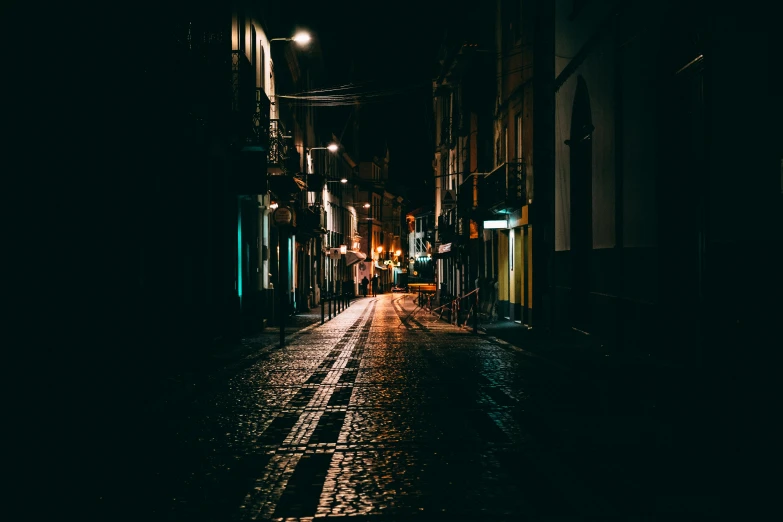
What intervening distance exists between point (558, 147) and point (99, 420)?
16.9 m

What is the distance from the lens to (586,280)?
21.4 metres

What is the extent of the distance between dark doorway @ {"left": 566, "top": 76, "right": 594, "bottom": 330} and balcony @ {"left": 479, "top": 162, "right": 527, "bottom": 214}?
199 inches

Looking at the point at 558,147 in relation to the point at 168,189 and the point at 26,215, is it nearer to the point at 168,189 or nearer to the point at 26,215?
the point at 168,189

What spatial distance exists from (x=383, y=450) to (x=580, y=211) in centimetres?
1524

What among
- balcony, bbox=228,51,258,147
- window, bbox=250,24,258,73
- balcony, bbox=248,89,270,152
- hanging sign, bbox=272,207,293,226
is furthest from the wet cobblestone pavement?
window, bbox=250,24,258,73

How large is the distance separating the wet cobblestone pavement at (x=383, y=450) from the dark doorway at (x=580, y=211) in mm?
8191

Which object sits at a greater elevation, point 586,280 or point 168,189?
point 168,189

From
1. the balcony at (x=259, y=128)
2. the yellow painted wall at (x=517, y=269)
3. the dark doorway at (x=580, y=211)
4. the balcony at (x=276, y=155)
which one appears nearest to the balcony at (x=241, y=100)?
the balcony at (x=259, y=128)

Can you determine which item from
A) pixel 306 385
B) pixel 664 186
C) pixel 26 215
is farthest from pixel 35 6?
pixel 664 186

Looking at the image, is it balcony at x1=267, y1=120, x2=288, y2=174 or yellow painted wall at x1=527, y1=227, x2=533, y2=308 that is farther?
balcony at x1=267, y1=120, x2=288, y2=174

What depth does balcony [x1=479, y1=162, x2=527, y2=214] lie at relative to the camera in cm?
2712

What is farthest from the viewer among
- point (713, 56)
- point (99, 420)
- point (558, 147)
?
point (558, 147)

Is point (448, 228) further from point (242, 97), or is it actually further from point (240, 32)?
point (242, 97)

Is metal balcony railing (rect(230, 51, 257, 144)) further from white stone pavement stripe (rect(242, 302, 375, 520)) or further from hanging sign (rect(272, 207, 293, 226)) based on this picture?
white stone pavement stripe (rect(242, 302, 375, 520))
